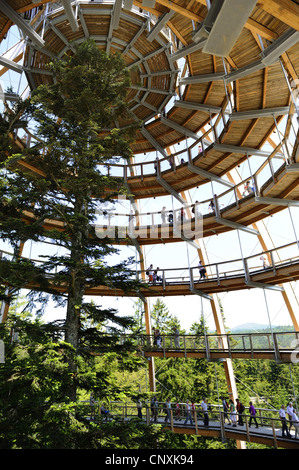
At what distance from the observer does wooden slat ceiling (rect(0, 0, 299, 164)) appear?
1082 cm

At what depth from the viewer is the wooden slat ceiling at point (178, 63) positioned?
426 inches

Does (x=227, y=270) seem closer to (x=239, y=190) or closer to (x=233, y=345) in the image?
(x=233, y=345)

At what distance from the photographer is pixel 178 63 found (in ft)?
64.7

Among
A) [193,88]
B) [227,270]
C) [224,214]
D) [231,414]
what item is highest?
[193,88]

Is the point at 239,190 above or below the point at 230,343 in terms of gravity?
above

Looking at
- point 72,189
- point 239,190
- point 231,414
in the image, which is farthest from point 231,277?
point 72,189

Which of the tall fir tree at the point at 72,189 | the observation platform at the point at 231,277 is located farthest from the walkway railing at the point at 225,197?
the observation platform at the point at 231,277

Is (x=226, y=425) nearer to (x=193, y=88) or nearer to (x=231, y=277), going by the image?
(x=231, y=277)

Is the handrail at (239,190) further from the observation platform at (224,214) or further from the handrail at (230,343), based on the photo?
the handrail at (230,343)

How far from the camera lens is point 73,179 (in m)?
9.66

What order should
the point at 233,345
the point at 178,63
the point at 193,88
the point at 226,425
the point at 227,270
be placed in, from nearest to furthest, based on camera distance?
the point at 226,425, the point at 233,345, the point at 193,88, the point at 227,270, the point at 178,63

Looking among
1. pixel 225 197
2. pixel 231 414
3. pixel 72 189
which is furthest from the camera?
pixel 225 197

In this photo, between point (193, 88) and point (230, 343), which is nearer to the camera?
point (230, 343)

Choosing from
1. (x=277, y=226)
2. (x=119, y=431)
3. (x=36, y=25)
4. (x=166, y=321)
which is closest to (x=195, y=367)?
(x=166, y=321)
